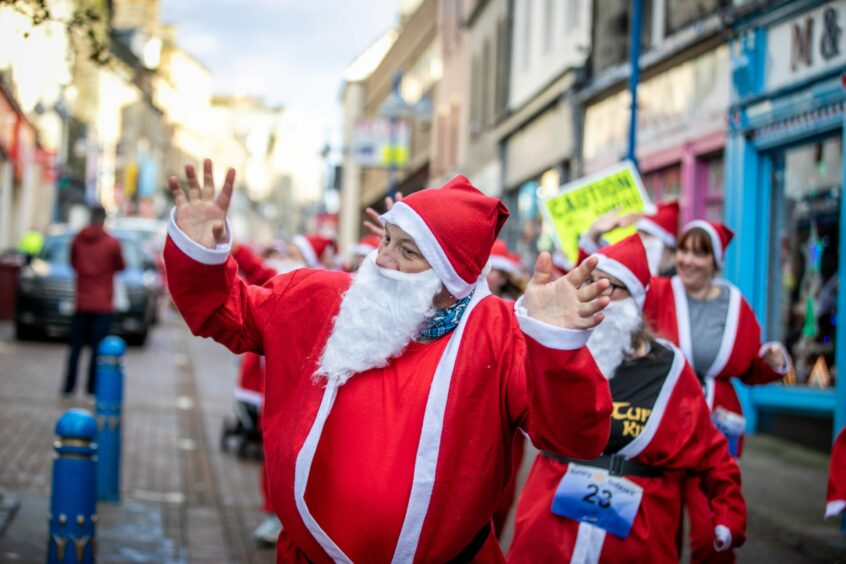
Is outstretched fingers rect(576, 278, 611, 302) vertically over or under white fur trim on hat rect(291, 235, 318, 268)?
under

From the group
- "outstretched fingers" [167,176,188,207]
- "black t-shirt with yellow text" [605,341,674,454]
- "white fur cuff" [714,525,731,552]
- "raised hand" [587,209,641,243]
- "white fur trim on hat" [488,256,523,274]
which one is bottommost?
"white fur cuff" [714,525,731,552]

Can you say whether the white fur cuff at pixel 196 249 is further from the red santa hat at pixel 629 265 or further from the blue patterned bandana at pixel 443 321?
the red santa hat at pixel 629 265

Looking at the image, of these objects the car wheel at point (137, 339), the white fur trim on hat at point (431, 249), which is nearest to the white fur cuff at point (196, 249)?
the white fur trim on hat at point (431, 249)

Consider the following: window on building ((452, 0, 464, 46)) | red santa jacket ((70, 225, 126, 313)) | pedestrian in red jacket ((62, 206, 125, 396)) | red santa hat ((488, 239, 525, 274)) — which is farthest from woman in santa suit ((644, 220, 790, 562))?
window on building ((452, 0, 464, 46))

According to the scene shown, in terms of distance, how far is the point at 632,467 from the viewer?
437cm

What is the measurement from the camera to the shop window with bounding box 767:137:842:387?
10359 millimetres

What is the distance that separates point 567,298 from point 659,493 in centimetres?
189

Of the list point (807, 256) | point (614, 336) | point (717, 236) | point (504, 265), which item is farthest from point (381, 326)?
point (807, 256)

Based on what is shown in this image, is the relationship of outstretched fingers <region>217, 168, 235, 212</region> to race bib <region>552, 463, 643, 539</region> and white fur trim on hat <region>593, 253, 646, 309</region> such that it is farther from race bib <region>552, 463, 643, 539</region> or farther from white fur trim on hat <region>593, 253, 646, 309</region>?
race bib <region>552, 463, 643, 539</region>

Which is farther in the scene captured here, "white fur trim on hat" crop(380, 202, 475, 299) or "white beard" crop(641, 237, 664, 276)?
"white beard" crop(641, 237, 664, 276)

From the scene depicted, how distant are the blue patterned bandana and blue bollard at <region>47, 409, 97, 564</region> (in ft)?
6.64

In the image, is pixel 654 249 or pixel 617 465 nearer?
pixel 617 465

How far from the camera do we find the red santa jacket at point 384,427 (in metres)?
3.15

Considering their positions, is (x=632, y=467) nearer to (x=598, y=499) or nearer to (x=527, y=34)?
(x=598, y=499)
